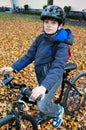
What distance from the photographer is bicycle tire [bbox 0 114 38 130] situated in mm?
3615

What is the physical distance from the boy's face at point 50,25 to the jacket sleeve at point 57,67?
0.22m

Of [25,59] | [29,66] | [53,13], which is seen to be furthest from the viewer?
[29,66]

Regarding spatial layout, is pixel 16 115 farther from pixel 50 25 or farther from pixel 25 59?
pixel 50 25

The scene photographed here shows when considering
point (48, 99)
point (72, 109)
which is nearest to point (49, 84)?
point (48, 99)

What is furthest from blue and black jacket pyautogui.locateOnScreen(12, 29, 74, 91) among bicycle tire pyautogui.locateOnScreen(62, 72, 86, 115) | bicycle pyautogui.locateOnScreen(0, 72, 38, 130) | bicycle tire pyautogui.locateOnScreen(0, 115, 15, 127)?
bicycle tire pyautogui.locateOnScreen(62, 72, 86, 115)

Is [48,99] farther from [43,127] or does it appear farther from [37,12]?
[37,12]

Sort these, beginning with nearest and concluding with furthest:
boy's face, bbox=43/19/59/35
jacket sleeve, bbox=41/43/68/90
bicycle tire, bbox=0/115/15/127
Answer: jacket sleeve, bbox=41/43/68/90, bicycle tire, bbox=0/115/15/127, boy's face, bbox=43/19/59/35

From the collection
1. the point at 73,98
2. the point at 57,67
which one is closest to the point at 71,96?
the point at 73,98

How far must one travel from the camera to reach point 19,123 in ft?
12.4

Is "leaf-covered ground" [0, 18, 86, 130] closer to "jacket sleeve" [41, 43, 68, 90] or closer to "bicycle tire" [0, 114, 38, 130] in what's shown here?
"bicycle tire" [0, 114, 38, 130]

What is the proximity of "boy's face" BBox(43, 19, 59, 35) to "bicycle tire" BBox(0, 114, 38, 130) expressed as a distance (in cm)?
112

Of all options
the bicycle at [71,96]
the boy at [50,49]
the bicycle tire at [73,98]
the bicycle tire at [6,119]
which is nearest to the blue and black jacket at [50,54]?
the boy at [50,49]

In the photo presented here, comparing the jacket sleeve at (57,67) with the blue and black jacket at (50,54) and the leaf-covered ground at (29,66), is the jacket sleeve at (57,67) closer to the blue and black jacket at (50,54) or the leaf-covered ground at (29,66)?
the blue and black jacket at (50,54)

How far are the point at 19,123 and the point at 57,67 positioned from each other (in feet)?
2.73
